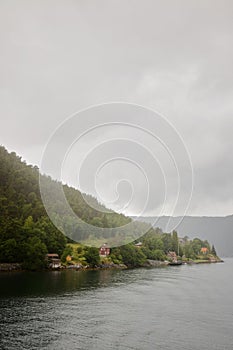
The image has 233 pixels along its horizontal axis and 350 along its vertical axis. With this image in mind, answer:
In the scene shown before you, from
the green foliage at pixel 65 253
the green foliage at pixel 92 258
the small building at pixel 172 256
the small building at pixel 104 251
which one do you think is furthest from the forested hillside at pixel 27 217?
the small building at pixel 172 256

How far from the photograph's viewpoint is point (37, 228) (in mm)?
110125

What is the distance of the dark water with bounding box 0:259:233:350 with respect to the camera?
30828mm

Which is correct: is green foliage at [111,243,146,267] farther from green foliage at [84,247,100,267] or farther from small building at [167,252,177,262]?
small building at [167,252,177,262]

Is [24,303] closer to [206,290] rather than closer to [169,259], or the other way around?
[206,290]

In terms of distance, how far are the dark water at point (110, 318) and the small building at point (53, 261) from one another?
31.9 meters

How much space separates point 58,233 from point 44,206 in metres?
33.2

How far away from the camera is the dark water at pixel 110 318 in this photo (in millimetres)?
30828

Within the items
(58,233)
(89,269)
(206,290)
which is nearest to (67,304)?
(206,290)

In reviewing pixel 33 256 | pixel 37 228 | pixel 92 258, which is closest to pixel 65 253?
pixel 92 258

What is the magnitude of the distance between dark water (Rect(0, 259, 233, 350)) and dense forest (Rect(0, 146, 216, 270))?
2944 centimetres

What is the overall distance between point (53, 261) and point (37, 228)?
1661 centimetres

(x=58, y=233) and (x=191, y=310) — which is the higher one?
(x=58, y=233)

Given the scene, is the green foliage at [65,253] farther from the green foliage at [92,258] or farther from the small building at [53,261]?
the green foliage at [92,258]

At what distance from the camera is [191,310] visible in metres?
46.7
